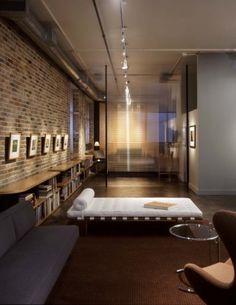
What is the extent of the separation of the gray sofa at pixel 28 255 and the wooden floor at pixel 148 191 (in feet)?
7.31

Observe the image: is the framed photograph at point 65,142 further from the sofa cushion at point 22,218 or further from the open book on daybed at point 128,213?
the sofa cushion at point 22,218

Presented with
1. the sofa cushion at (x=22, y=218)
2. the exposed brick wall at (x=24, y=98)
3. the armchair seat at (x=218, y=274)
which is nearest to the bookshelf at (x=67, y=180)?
the exposed brick wall at (x=24, y=98)

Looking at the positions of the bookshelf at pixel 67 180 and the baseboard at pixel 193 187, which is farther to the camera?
the baseboard at pixel 193 187

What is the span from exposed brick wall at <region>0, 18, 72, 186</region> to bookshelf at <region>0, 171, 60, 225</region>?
0.67 ft

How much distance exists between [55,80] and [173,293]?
6.28m

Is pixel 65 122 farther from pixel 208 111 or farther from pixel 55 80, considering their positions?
pixel 208 111

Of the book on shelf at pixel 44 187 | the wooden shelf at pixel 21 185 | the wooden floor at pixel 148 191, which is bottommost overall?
the wooden floor at pixel 148 191

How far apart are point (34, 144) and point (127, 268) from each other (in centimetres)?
333

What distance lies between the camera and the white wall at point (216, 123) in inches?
321

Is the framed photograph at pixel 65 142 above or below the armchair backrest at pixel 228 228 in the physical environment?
above

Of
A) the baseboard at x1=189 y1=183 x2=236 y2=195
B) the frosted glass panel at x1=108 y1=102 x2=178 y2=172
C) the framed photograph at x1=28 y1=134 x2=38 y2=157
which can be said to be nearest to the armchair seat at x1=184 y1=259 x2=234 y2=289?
the framed photograph at x1=28 y1=134 x2=38 y2=157

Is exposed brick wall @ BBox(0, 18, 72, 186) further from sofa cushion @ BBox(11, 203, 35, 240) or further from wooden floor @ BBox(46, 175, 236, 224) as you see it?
wooden floor @ BBox(46, 175, 236, 224)

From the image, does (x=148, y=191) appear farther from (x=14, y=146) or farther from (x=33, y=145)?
(x=14, y=146)

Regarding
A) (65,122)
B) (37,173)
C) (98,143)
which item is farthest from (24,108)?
(98,143)
